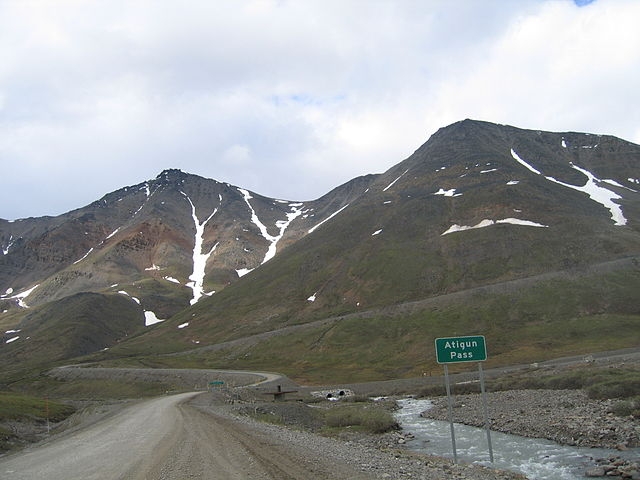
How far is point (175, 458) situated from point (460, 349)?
452 inches

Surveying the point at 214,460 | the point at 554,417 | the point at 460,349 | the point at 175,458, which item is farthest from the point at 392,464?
the point at 554,417

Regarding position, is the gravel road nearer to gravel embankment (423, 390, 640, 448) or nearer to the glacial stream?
the glacial stream

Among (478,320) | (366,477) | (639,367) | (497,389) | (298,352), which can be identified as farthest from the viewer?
(298,352)

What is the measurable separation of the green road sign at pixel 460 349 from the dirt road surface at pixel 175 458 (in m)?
5.32

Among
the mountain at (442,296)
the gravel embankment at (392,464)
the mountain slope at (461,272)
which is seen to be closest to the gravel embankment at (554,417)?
the gravel embankment at (392,464)

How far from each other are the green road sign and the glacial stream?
8621 millimetres

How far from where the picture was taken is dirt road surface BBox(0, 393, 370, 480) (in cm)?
1669

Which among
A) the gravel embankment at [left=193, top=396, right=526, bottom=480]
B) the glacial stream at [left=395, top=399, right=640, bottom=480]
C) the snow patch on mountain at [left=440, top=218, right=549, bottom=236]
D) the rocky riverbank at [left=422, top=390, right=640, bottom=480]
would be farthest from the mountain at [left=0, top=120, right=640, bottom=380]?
the gravel embankment at [left=193, top=396, right=526, bottom=480]

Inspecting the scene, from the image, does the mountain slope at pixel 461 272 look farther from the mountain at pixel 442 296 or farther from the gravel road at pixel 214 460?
the gravel road at pixel 214 460

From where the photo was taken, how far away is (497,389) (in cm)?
6184

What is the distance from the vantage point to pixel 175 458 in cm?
1912

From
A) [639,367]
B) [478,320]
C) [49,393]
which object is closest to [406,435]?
[639,367]

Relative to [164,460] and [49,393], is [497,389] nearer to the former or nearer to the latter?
[164,460]

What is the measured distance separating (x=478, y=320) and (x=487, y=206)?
3054 inches
